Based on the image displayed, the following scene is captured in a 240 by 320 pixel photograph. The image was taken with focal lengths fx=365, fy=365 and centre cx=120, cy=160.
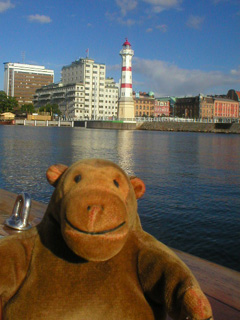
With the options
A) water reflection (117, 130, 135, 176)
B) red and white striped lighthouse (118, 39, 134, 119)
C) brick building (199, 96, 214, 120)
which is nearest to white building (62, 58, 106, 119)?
red and white striped lighthouse (118, 39, 134, 119)

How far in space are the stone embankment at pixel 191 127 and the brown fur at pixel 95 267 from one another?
79.9 metres

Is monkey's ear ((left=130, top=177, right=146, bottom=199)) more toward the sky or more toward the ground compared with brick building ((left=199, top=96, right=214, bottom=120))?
more toward the ground

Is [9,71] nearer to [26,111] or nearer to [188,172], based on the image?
[26,111]

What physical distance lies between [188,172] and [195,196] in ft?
16.7

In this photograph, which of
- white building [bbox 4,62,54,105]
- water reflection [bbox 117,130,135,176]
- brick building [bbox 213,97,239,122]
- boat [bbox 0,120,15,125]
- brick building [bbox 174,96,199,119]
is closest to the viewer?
water reflection [bbox 117,130,135,176]

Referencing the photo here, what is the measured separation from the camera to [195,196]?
10.7 m

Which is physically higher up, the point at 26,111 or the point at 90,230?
the point at 26,111

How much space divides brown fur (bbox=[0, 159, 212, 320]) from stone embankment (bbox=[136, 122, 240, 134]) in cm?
7994

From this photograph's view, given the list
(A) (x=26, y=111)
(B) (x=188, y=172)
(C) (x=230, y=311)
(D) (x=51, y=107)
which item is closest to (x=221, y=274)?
(C) (x=230, y=311)

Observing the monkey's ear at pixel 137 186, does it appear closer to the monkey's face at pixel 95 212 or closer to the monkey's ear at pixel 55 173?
the monkey's face at pixel 95 212

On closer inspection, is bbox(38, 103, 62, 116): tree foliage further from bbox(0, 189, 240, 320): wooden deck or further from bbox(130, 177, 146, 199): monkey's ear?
bbox(130, 177, 146, 199): monkey's ear

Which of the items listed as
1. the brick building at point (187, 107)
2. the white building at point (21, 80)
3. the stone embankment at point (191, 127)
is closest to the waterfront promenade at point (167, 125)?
the stone embankment at point (191, 127)

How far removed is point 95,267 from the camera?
4.86 ft

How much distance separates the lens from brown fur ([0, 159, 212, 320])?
1.36m
